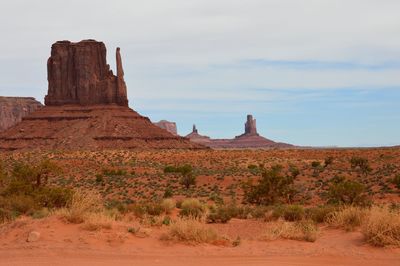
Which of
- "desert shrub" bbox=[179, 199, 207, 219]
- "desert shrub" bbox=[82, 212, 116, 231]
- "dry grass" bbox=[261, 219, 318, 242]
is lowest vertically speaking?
"dry grass" bbox=[261, 219, 318, 242]

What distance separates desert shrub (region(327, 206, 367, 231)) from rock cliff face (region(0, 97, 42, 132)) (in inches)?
6487

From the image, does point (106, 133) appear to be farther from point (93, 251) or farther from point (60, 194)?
point (93, 251)

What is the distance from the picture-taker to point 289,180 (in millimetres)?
26672

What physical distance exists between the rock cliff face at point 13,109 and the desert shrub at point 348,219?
165 metres

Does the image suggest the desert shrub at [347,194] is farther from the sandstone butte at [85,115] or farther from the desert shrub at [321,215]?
the sandstone butte at [85,115]

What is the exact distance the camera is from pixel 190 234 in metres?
11.0

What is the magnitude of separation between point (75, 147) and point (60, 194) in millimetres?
70528

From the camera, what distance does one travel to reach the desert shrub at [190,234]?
35.9 ft

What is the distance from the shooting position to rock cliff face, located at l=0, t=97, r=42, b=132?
170250mm

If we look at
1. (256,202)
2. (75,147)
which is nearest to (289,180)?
(256,202)

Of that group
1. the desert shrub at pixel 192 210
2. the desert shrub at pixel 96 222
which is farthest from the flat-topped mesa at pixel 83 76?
the desert shrub at pixel 96 222

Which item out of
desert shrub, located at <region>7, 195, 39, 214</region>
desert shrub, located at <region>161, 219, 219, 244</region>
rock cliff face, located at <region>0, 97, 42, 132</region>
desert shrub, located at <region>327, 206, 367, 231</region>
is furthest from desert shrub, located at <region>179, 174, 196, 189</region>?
rock cliff face, located at <region>0, 97, 42, 132</region>

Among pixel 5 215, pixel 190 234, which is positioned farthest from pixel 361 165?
pixel 190 234

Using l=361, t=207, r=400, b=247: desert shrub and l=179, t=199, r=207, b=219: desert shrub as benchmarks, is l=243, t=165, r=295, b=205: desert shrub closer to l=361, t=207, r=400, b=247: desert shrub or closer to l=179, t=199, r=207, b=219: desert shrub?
l=179, t=199, r=207, b=219: desert shrub
